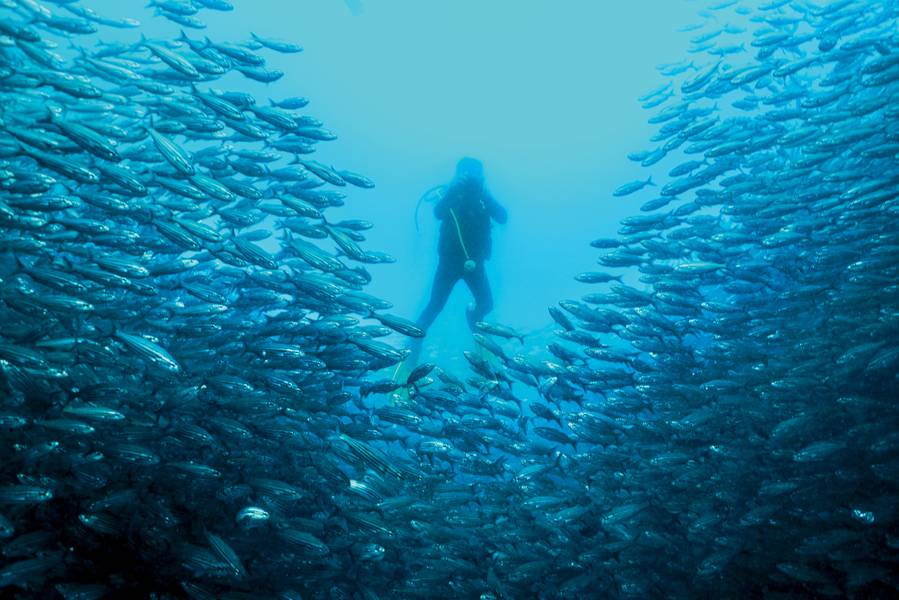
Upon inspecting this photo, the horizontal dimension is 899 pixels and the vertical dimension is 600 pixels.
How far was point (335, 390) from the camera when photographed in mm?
6504

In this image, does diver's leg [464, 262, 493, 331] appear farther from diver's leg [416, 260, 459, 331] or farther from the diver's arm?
the diver's arm

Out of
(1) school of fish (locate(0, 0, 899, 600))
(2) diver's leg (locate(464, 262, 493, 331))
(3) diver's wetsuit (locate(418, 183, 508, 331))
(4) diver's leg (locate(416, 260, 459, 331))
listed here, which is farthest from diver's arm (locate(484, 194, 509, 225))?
(1) school of fish (locate(0, 0, 899, 600))

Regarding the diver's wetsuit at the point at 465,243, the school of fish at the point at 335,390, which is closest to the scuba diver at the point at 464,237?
the diver's wetsuit at the point at 465,243

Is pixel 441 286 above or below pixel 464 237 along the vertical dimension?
below

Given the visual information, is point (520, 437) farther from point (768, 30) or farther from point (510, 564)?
point (768, 30)

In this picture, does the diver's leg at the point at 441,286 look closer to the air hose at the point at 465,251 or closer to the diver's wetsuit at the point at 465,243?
the diver's wetsuit at the point at 465,243

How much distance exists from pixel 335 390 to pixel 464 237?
474 centimetres

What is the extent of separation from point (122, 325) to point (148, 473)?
71.5 inches

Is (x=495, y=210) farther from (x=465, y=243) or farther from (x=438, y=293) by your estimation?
(x=438, y=293)

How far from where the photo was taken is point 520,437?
6.96 meters

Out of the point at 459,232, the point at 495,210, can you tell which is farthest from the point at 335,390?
the point at 495,210

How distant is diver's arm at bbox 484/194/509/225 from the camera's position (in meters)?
9.98

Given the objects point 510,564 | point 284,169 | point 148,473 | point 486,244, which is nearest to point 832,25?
point 486,244

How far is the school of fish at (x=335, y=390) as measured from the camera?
464 centimetres
